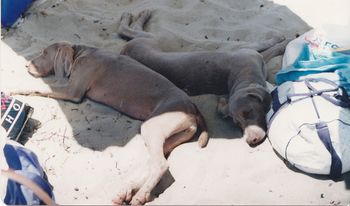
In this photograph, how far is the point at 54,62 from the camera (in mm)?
4668

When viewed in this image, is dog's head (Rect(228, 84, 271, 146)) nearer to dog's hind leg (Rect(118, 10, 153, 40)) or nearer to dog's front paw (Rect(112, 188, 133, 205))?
dog's front paw (Rect(112, 188, 133, 205))

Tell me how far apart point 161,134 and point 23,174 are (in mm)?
1012

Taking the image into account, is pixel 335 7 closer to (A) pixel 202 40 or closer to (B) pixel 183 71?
(A) pixel 202 40

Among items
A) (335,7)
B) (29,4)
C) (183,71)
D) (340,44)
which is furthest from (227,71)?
(29,4)

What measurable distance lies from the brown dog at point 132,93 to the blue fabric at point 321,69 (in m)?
0.79

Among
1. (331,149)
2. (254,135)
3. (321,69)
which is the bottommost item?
(254,135)

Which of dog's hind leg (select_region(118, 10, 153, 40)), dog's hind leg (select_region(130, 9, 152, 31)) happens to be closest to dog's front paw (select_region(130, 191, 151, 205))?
dog's hind leg (select_region(118, 10, 153, 40))

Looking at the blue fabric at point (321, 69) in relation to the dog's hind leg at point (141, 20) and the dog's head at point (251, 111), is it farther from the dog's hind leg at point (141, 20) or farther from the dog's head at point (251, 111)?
the dog's hind leg at point (141, 20)

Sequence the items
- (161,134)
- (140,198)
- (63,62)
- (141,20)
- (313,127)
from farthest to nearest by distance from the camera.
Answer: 1. (141,20)
2. (63,62)
3. (161,134)
4. (313,127)
5. (140,198)

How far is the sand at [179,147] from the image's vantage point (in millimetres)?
3420

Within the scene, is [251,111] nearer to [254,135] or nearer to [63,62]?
[254,135]

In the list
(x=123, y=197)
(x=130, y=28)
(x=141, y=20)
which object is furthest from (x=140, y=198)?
(x=141, y=20)

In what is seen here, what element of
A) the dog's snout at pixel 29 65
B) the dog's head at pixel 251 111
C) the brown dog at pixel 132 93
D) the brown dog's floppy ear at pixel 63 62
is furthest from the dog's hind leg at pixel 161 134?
the dog's snout at pixel 29 65

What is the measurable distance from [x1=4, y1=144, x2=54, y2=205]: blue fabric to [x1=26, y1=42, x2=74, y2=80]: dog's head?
1.36 meters
